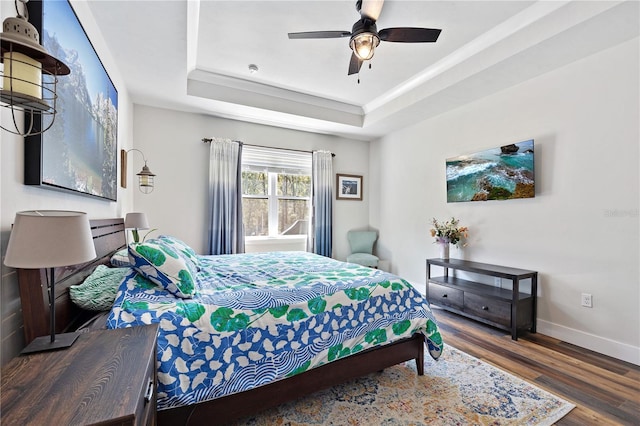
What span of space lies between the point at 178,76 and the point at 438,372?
3.60 metres

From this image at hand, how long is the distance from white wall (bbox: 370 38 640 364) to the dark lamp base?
12.2ft

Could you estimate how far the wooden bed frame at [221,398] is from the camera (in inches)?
45.3

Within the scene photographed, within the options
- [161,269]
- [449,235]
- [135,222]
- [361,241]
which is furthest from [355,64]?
[361,241]

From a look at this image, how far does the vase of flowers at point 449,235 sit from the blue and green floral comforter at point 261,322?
5.92ft

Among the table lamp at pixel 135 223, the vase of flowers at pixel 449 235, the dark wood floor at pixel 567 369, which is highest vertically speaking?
the table lamp at pixel 135 223

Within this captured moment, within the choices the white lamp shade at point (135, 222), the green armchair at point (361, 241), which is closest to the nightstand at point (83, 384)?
the white lamp shade at point (135, 222)

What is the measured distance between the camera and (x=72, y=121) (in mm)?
1585

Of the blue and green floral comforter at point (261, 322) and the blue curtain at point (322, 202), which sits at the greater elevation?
the blue curtain at point (322, 202)

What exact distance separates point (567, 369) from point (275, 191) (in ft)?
12.9

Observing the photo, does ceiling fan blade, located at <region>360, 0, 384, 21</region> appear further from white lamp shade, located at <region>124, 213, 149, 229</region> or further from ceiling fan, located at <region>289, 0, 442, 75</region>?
white lamp shade, located at <region>124, 213, 149, 229</region>

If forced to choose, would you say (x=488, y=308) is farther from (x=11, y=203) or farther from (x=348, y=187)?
(x=11, y=203)

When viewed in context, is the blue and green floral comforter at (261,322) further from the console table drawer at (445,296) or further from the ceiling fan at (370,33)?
the ceiling fan at (370,33)

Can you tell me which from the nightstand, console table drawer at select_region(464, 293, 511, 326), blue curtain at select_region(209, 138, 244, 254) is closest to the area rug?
console table drawer at select_region(464, 293, 511, 326)

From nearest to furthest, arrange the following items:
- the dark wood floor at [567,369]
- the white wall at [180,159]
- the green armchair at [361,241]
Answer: the dark wood floor at [567,369]
the white wall at [180,159]
the green armchair at [361,241]
